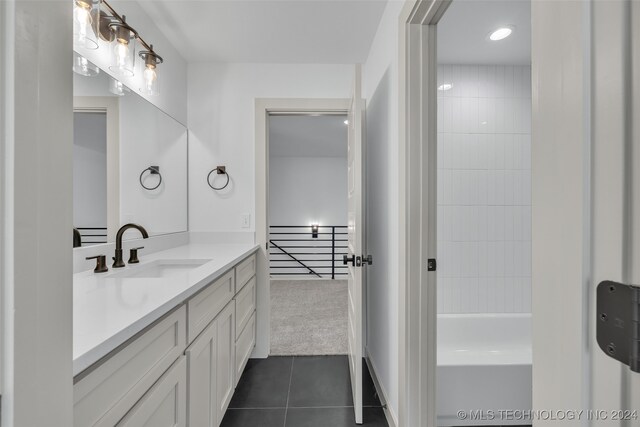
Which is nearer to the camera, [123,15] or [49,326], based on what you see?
[49,326]

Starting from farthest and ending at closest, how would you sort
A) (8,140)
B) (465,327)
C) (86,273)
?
(465,327) → (86,273) → (8,140)

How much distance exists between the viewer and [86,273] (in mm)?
1317

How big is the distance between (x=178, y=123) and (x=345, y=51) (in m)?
1.40

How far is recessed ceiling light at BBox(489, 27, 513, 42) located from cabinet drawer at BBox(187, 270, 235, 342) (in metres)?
2.18

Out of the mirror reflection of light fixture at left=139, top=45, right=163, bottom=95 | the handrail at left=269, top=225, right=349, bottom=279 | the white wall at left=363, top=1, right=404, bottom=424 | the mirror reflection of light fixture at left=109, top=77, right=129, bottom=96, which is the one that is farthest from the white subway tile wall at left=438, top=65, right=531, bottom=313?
the handrail at left=269, top=225, right=349, bottom=279

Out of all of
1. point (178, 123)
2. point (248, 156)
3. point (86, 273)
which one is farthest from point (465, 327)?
point (178, 123)

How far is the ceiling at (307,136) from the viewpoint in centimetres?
388

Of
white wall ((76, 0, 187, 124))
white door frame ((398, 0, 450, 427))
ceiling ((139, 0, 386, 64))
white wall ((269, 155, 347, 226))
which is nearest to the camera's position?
white door frame ((398, 0, 450, 427))

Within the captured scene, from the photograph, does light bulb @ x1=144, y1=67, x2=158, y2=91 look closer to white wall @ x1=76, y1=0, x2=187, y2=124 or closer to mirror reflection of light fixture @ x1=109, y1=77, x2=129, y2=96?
white wall @ x1=76, y1=0, x2=187, y2=124

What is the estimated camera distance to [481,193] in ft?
7.32

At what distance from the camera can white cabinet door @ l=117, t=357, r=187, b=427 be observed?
30.0 inches

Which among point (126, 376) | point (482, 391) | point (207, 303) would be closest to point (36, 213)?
point (126, 376)

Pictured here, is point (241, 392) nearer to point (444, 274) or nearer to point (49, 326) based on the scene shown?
point (444, 274)

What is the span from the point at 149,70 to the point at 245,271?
55.8 inches
